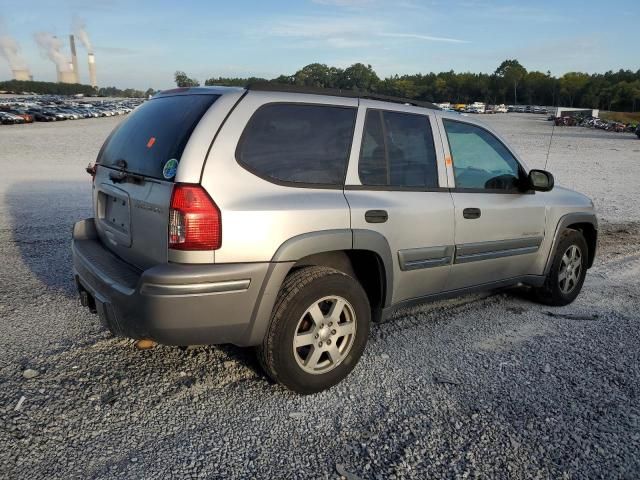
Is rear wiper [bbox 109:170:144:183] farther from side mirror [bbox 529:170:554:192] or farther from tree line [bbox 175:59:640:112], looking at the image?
tree line [bbox 175:59:640:112]

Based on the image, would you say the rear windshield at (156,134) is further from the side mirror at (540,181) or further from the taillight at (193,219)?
the side mirror at (540,181)

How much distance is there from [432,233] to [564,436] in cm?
149

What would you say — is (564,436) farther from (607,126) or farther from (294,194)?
(607,126)

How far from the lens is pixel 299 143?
10.2 ft

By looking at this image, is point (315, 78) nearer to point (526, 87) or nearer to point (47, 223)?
point (47, 223)

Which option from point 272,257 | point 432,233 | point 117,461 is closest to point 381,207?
point 432,233

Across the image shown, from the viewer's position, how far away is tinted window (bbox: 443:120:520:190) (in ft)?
13.0

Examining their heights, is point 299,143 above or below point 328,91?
below

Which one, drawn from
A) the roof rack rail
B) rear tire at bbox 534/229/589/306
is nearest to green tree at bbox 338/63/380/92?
the roof rack rail

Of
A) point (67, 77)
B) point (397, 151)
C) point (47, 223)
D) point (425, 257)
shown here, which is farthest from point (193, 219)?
point (67, 77)

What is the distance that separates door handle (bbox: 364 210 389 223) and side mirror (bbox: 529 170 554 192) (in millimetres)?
1603

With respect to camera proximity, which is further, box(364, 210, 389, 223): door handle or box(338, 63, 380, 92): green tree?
box(338, 63, 380, 92): green tree

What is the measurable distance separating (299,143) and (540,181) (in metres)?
2.24

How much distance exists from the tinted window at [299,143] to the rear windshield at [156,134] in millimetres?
317
